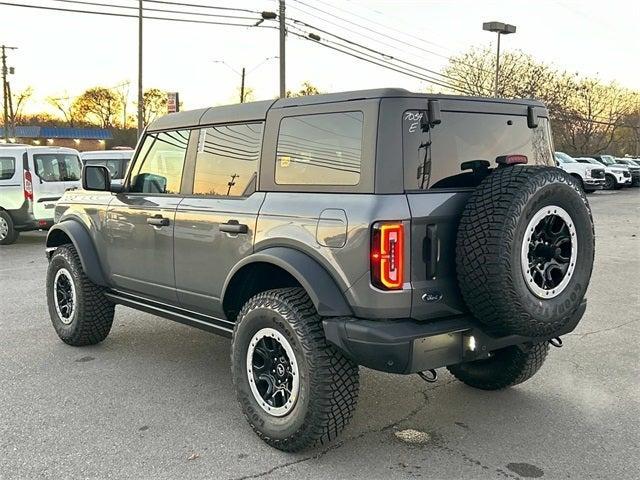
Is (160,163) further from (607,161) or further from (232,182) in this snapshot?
(607,161)

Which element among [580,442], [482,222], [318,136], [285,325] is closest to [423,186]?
[482,222]

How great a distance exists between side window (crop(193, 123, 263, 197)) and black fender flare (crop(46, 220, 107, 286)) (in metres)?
1.39

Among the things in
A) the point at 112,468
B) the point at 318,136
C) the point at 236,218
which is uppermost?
the point at 318,136

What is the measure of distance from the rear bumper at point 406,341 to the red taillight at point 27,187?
10.5 metres

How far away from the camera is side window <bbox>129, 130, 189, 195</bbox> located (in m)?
4.39

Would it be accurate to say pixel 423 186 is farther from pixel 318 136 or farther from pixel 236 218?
pixel 236 218

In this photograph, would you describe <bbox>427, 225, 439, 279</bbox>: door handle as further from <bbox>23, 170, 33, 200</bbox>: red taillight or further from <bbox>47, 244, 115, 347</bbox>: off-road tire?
<bbox>23, 170, 33, 200</bbox>: red taillight

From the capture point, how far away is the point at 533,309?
307cm

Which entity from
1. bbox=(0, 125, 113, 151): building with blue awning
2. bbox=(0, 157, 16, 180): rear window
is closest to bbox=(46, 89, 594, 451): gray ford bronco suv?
bbox=(0, 157, 16, 180): rear window

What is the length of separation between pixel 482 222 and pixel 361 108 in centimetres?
86

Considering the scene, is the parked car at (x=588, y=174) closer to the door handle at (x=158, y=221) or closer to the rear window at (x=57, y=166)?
the rear window at (x=57, y=166)

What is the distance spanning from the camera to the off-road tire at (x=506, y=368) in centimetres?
409

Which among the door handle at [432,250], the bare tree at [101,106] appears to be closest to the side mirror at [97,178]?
the door handle at [432,250]

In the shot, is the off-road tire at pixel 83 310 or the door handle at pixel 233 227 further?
the off-road tire at pixel 83 310
